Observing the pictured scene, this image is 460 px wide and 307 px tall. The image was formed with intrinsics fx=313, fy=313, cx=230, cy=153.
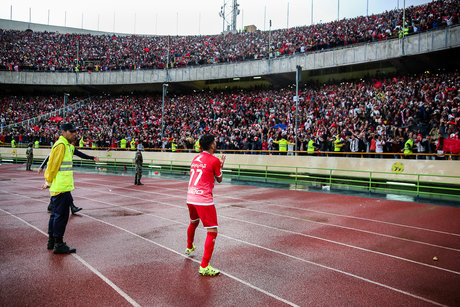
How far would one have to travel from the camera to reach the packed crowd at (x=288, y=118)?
16594mm

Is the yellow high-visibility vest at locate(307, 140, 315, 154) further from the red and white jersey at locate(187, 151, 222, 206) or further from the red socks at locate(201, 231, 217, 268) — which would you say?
the red socks at locate(201, 231, 217, 268)

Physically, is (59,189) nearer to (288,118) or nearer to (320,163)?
(320,163)

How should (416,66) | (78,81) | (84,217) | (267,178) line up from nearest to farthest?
(84,217) < (267,178) < (416,66) < (78,81)

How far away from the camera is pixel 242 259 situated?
5.47 metres

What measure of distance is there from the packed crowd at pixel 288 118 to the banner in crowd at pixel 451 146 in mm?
179

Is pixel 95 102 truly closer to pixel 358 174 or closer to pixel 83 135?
pixel 83 135

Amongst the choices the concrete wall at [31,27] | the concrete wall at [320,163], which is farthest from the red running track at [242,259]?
the concrete wall at [31,27]

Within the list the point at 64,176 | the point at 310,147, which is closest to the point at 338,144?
the point at 310,147

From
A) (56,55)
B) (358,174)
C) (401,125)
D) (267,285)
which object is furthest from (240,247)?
(56,55)

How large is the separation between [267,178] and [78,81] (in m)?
34.6

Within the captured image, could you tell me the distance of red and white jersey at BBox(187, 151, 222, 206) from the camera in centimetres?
471

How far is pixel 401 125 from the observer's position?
57.6 ft

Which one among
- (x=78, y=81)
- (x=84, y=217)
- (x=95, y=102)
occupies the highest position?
(x=78, y=81)

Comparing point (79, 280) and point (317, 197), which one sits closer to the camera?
point (79, 280)
